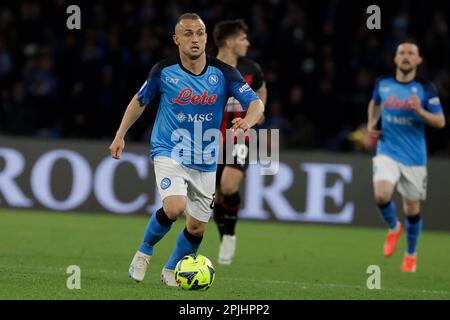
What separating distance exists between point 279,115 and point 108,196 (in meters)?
3.31

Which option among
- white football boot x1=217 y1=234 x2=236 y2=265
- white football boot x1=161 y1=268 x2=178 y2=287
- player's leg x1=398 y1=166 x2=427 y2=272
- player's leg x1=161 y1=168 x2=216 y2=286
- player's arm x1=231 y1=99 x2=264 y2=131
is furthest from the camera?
player's leg x1=398 y1=166 x2=427 y2=272

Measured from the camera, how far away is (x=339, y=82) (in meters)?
18.8

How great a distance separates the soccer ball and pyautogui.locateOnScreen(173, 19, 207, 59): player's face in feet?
5.47

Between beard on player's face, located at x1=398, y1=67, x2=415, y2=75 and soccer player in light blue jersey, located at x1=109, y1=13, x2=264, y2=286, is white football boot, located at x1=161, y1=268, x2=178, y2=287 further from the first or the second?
beard on player's face, located at x1=398, y1=67, x2=415, y2=75

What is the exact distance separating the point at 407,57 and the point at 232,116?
6.75ft

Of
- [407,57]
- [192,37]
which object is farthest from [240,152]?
[192,37]

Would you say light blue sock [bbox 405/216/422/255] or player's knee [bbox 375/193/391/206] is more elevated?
player's knee [bbox 375/193/391/206]

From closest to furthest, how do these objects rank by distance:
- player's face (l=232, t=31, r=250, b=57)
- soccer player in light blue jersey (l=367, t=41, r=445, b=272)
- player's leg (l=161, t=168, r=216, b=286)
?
player's leg (l=161, t=168, r=216, b=286)
player's face (l=232, t=31, r=250, b=57)
soccer player in light blue jersey (l=367, t=41, r=445, b=272)

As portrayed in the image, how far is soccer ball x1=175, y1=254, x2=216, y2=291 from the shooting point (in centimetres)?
828

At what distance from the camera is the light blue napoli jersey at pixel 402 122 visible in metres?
11.7

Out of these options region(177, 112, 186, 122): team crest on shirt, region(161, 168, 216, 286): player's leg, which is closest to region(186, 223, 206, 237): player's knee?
region(161, 168, 216, 286): player's leg

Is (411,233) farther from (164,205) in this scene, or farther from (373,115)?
(164,205)

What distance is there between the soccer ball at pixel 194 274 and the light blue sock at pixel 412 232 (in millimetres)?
3873

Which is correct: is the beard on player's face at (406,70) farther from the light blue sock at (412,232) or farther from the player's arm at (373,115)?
the light blue sock at (412,232)
